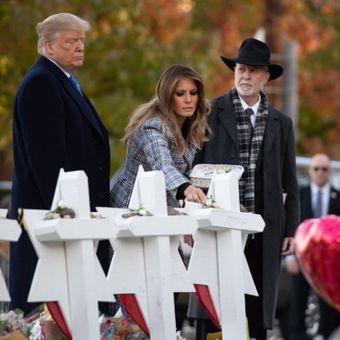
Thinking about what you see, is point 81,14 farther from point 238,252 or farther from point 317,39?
point 317,39

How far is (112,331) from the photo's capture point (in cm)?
876

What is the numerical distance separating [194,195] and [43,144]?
97 cm

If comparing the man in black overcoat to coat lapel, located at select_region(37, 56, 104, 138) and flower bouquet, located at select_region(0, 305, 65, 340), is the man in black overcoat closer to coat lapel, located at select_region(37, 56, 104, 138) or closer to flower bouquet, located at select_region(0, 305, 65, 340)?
coat lapel, located at select_region(37, 56, 104, 138)

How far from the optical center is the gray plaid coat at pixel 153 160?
30.6 ft

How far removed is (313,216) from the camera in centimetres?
1672

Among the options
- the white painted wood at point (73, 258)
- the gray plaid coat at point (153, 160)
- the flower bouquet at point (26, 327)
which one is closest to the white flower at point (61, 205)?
the white painted wood at point (73, 258)

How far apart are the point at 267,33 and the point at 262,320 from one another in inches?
1049

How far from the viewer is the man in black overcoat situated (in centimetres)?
873

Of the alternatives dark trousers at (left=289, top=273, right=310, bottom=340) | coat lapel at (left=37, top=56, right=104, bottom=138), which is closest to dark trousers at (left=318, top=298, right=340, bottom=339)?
dark trousers at (left=289, top=273, right=310, bottom=340)

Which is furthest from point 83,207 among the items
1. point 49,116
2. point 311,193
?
point 311,193

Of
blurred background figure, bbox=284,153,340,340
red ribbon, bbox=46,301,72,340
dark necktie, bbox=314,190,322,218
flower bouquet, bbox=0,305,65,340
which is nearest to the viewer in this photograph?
red ribbon, bbox=46,301,72,340

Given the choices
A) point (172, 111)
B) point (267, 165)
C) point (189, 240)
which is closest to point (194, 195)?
point (189, 240)

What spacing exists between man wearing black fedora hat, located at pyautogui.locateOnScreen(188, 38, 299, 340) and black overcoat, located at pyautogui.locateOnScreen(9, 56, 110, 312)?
117 centimetres

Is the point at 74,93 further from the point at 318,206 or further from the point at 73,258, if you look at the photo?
the point at 318,206
